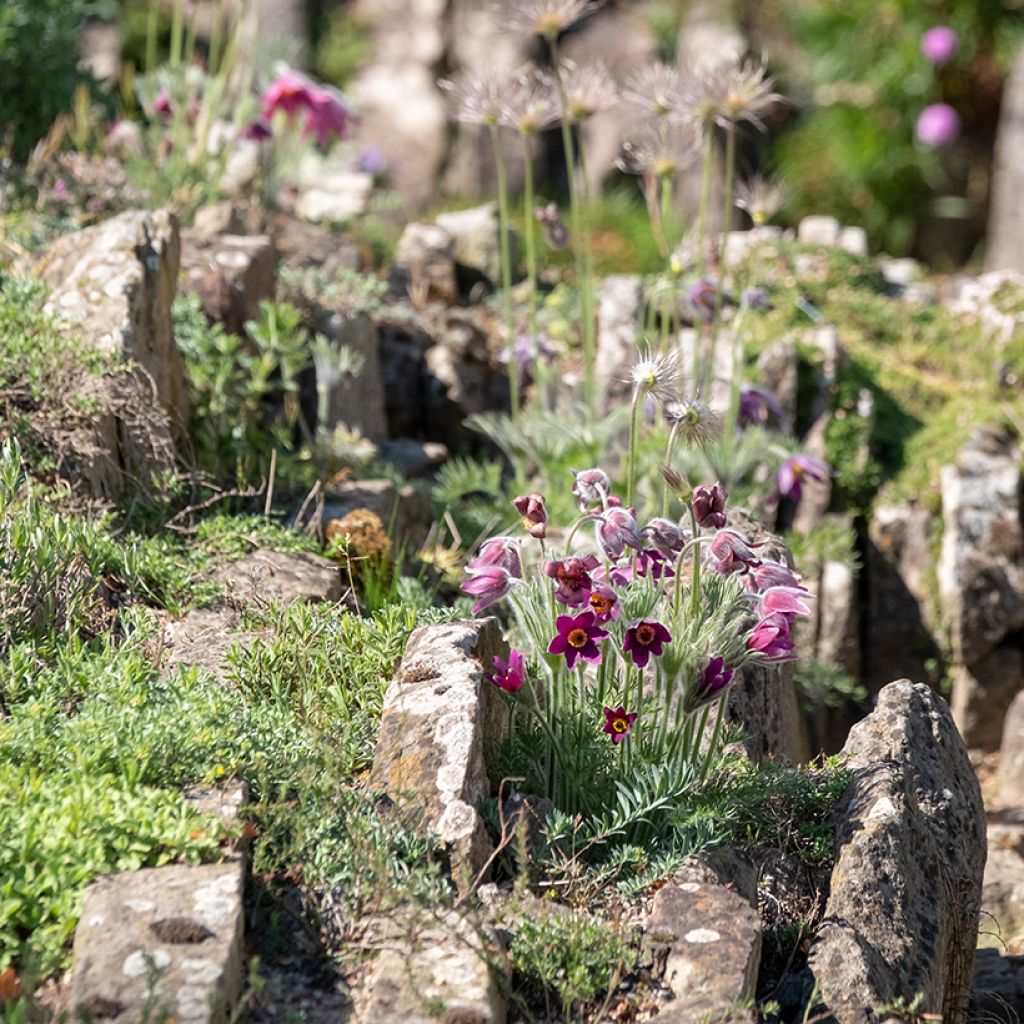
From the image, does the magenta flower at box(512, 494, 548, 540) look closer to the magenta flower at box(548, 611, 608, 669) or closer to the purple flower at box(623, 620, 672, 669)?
the magenta flower at box(548, 611, 608, 669)

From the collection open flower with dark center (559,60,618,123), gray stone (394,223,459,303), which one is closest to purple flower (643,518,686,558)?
open flower with dark center (559,60,618,123)

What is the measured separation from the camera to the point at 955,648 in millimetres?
6988

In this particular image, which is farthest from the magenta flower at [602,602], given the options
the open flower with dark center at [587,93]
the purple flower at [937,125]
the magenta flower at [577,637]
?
the purple flower at [937,125]

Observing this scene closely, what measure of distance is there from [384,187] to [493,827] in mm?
9135

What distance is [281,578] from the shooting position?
4.60 metres

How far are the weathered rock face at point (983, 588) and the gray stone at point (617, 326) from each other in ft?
5.73

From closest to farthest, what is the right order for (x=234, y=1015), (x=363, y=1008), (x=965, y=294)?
(x=234, y=1015) < (x=363, y=1008) < (x=965, y=294)

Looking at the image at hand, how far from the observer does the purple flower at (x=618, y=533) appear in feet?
11.4

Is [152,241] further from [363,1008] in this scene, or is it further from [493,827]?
[363,1008]

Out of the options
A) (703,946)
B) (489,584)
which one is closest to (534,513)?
(489,584)

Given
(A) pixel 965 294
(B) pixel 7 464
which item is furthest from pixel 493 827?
(A) pixel 965 294

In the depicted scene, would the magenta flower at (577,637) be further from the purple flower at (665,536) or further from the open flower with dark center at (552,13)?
the open flower with dark center at (552,13)

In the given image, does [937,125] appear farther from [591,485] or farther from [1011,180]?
[591,485]

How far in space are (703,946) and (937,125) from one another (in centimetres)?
1172
